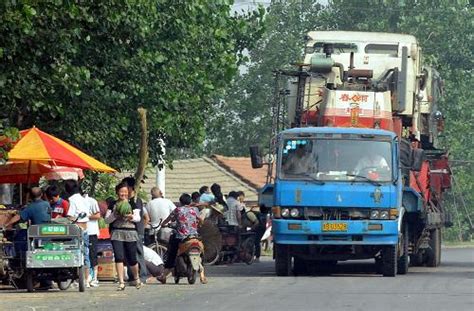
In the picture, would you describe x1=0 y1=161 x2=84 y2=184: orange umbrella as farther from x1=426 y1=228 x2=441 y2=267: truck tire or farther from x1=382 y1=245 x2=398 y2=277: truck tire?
x1=426 y1=228 x2=441 y2=267: truck tire

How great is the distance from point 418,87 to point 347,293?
9761 mm

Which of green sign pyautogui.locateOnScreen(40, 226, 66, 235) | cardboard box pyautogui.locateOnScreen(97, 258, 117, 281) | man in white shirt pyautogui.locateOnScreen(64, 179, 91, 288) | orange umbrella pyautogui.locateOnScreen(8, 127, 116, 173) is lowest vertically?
cardboard box pyautogui.locateOnScreen(97, 258, 117, 281)

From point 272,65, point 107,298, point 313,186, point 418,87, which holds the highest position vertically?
point 272,65

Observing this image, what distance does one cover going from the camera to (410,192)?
29.2 meters

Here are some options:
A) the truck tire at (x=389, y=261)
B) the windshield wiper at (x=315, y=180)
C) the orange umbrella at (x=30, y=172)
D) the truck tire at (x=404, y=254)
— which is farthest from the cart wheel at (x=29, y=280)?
the truck tire at (x=404, y=254)

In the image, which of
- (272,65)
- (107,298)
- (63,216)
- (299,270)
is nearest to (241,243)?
(299,270)

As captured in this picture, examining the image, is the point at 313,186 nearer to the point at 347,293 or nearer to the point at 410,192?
the point at 410,192

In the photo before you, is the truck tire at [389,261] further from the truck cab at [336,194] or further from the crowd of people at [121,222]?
the crowd of people at [121,222]

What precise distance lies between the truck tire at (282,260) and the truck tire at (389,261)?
167 cm

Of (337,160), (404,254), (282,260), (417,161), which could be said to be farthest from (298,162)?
(404,254)

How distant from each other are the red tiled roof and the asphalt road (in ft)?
120

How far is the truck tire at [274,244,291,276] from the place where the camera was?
1104 inches

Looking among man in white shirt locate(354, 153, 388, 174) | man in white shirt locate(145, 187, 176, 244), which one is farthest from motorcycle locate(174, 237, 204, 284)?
man in white shirt locate(145, 187, 176, 244)

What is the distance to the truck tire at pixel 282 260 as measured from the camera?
92.0 ft
